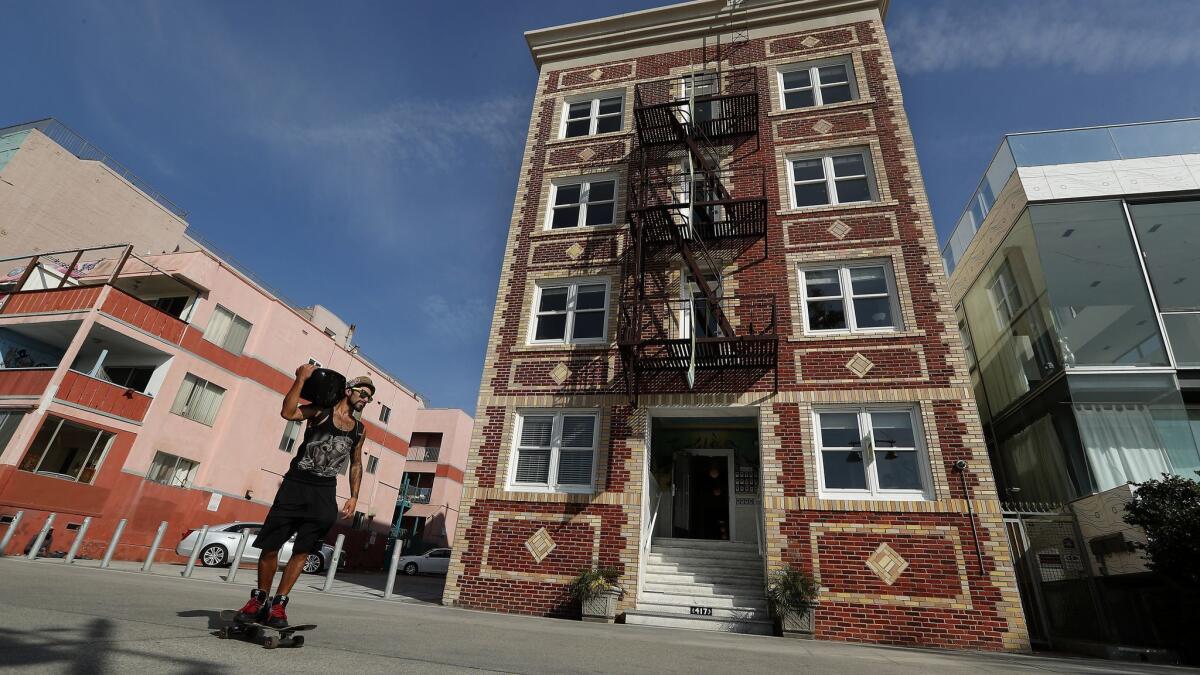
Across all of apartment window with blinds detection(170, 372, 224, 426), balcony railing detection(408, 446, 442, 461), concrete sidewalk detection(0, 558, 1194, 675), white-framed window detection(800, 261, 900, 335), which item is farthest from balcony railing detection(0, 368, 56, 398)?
balcony railing detection(408, 446, 442, 461)

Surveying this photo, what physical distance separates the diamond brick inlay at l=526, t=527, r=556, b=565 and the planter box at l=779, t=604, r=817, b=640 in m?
4.70

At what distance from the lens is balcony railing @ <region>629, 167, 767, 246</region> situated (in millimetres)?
13711

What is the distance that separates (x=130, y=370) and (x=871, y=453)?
83.0 feet

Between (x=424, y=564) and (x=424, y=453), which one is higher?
(x=424, y=453)

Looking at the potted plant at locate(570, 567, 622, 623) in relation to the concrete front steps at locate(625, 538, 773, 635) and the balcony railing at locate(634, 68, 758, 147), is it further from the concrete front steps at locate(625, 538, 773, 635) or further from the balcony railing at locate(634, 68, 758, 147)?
the balcony railing at locate(634, 68, 758, 147)

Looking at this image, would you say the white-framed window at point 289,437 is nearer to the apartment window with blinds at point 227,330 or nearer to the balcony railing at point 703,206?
the apartment window with blinds at point 227,330

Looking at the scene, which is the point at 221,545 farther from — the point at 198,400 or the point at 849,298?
the point at 849,298

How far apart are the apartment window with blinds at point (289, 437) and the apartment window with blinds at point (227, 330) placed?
14.0 ft

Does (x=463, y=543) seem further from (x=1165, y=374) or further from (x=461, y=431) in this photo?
(x=461, y=431)

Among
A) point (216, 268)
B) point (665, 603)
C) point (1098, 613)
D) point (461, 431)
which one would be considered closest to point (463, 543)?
point (665, 603)

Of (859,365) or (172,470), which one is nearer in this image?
(859,365)

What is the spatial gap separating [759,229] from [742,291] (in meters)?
1.71

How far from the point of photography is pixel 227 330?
2312 cm

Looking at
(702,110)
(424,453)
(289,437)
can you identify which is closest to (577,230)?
(702,110)
